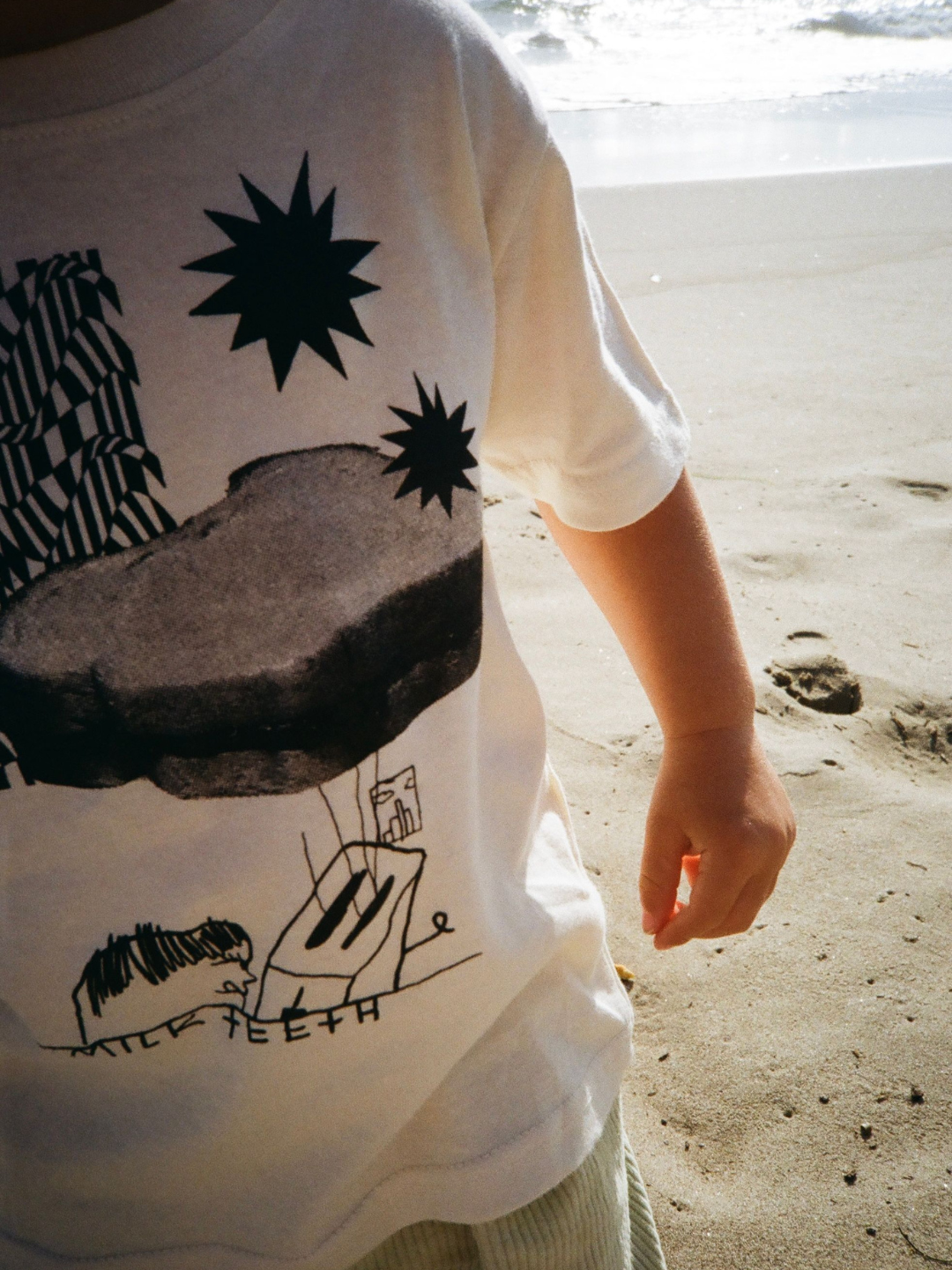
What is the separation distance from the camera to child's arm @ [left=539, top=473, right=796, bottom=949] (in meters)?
1.06

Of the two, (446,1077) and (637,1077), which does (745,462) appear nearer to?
(637,1077)

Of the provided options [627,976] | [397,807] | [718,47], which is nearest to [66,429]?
[397,807]

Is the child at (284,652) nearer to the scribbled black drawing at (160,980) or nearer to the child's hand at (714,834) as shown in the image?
the scribbled black drawing at (160,980)

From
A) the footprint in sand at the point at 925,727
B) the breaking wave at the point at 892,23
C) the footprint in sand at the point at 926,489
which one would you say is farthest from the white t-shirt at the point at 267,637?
the breaking wave at the point at 892,23

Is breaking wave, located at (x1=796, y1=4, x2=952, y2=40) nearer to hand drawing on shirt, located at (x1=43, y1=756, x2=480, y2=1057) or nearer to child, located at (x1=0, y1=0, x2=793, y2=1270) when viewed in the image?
child, located at (x1=0, y1=0, x2=793, y2=1270)

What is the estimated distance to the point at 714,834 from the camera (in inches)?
41.5

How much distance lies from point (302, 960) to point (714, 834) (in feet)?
1.49

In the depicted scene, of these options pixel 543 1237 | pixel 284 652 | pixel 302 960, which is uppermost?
pixel 284 652

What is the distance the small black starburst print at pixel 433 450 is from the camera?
812 mm

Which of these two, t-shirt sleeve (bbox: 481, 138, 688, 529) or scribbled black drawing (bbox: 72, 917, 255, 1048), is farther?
t-shirt sleeve (bbox: 481, 138, 688, 529)

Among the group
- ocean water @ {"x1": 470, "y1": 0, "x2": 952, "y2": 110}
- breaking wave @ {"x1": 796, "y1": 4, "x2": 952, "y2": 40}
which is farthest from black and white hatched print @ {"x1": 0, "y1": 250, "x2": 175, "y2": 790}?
breaking wave @ {"x1": 796, "y1": 4, "x2": 952, "y2": 40}

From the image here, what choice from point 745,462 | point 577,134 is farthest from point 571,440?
point 577,134

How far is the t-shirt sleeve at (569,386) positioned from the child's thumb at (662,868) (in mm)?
345

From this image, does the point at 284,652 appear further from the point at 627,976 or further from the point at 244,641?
the point at 627,976
